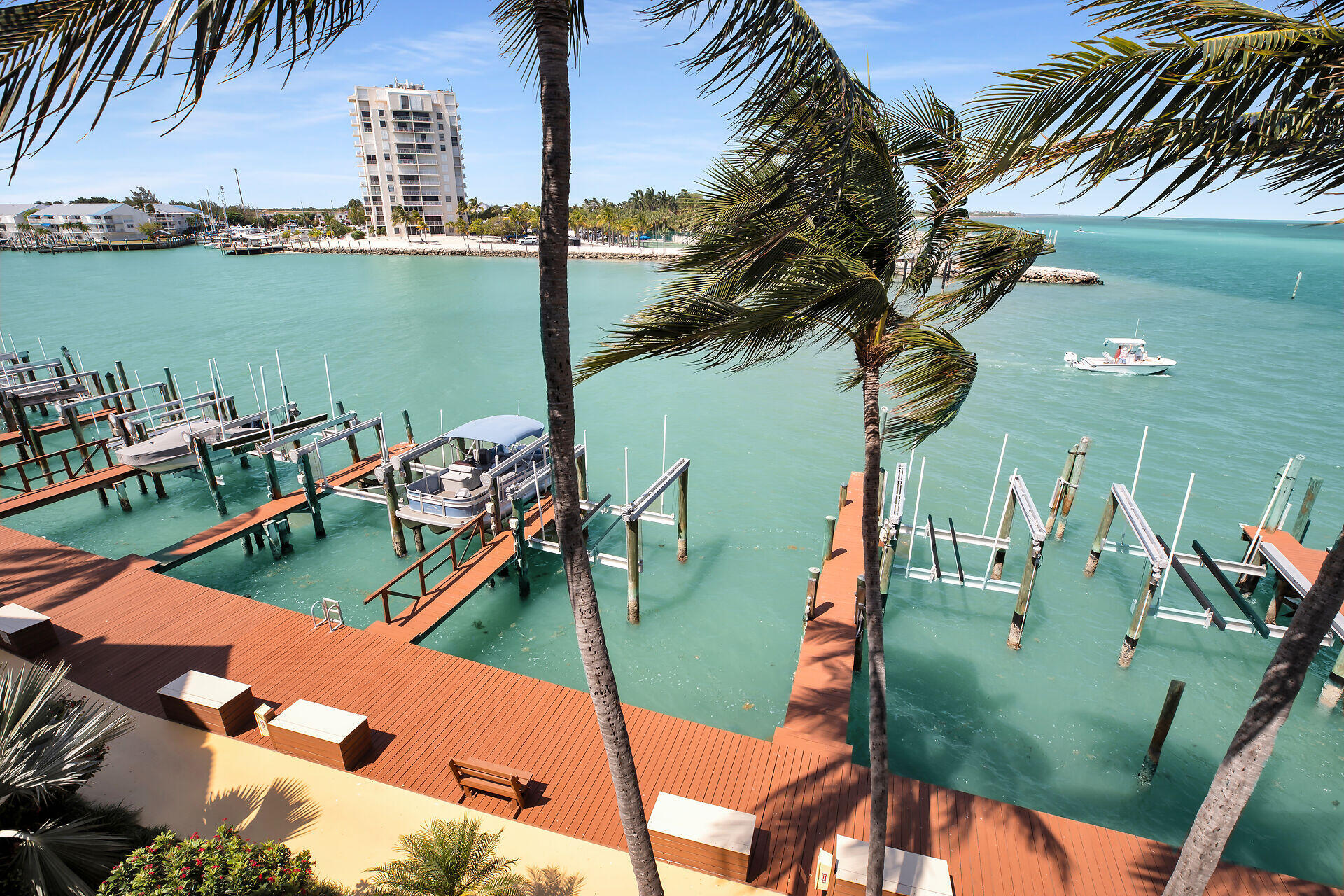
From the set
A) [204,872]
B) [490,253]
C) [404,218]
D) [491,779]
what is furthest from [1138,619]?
[404,218]

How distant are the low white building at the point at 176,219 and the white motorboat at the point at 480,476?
20486 cm

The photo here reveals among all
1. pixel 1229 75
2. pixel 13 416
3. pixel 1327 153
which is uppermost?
pixel 1229 75

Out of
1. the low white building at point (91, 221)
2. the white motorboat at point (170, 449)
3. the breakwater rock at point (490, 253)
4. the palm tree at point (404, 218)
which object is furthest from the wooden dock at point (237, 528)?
the low white building at point (91, 221)

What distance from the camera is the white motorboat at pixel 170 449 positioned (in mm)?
21750

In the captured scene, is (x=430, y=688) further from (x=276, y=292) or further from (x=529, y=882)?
(x=276, y=292)

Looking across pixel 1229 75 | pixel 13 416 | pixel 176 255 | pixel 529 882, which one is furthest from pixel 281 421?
pixel 176 255

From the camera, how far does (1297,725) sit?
13953 millimetres

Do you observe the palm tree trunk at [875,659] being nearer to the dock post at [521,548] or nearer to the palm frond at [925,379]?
the palm frond at [925,379]

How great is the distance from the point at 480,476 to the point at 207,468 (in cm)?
1087

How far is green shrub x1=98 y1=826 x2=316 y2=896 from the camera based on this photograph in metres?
6.46

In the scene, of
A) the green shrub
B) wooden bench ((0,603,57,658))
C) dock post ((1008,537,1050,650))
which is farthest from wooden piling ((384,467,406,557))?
dock post ((1008,537,1050,650))

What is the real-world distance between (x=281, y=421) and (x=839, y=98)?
32038mm

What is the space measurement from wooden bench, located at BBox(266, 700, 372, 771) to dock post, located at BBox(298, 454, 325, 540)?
34.5ft

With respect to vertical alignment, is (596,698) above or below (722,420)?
above
